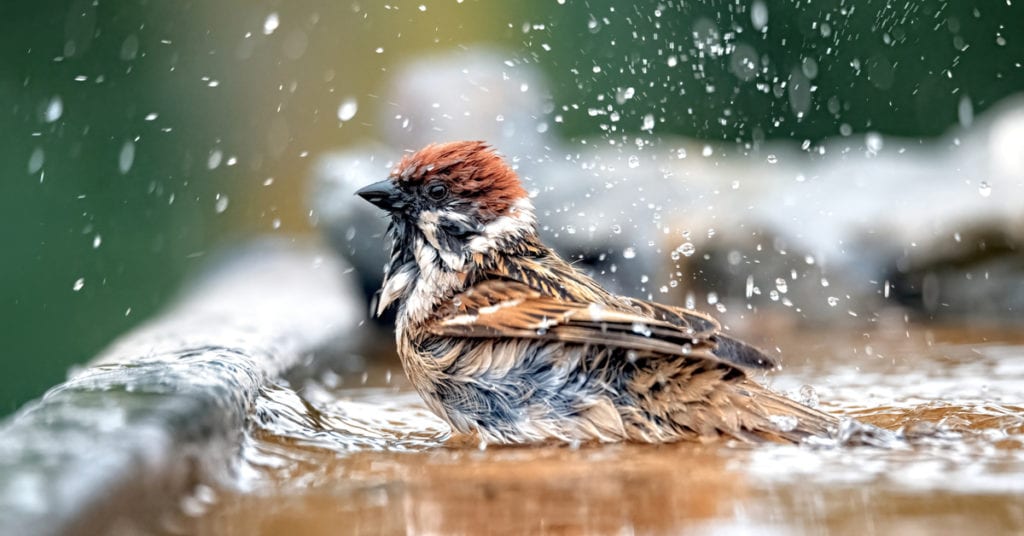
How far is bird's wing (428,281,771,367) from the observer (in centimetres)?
301

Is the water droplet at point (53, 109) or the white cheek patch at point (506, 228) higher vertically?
the water droplet at point (53, 109)

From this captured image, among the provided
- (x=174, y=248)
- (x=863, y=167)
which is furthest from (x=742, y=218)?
(x=174, y=248)

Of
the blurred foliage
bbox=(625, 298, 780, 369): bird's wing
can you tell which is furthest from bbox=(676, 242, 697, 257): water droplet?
the blurred foliage

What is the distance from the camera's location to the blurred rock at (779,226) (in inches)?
223

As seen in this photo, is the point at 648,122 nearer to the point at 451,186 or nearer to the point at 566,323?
the point at 451,186

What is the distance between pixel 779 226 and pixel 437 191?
287cm

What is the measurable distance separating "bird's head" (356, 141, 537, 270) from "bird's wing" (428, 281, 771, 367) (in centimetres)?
23

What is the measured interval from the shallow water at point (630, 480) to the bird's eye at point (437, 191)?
75 cm

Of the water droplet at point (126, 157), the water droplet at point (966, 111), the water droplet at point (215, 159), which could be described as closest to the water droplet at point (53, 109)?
the water droplet at point (126, 157)

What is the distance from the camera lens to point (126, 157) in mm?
9836

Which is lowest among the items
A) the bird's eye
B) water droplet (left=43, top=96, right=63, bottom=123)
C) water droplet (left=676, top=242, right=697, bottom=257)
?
the bird's eye

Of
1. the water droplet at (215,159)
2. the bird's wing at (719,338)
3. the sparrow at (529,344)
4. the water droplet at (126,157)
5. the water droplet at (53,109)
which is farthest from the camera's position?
the water droplet at (215,159)

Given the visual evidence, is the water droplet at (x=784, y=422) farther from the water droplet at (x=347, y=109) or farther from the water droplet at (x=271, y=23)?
the water droplet at (x=271, y=23)

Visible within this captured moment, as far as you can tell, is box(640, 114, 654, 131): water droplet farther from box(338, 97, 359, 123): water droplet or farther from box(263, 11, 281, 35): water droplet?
box(263, 11, 281, 35): water droplet
